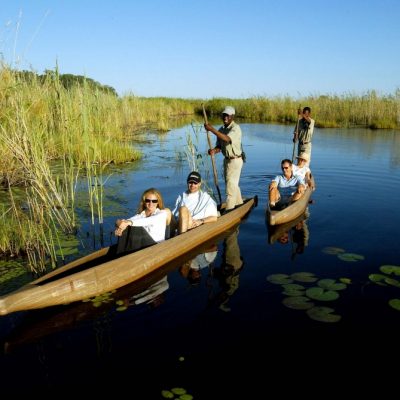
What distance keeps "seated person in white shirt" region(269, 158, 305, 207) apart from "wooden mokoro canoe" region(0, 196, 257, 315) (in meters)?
2.23

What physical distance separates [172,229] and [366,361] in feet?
10.9

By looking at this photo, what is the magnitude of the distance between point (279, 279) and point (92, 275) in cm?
228

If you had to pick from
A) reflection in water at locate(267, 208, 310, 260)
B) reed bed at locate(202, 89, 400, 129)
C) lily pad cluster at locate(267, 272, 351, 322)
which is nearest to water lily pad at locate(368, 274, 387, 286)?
lily pad cluster at locate(267, 272, 351, 322)

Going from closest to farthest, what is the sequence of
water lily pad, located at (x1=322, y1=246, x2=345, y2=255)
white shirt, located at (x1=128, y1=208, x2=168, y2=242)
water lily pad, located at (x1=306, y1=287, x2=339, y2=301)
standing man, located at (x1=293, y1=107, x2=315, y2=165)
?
water lily pad, located at (x1=306, y1=287, x2=339, y2=301) → white shirt, located at (x1=128, y1=208, x2=168, y2=242) → water lily pad, located at (x1=322, y1=246, x2=345, y2=255) → standing man, located at (x1=293, y1=107, x2=315, y2=165)

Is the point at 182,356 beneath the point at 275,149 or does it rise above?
beneath

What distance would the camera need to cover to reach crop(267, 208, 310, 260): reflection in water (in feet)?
20.2

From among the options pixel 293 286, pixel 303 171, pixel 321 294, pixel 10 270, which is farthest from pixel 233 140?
pixel 10 270

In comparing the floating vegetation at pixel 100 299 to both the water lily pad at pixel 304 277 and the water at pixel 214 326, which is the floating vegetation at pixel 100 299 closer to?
the water at pixel 214 326

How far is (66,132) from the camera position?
615 centimetres

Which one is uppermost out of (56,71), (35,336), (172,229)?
(56,71)

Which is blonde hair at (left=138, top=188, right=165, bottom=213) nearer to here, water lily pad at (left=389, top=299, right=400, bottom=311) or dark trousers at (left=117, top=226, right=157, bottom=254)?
dark trousers at (left=117, top=226, right=157, bottom=254)

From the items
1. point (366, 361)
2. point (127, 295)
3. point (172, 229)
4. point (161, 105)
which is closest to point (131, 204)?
point (172, 229)

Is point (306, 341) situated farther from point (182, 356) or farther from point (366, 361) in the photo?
point (182, 356)

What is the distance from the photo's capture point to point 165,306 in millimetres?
4301
